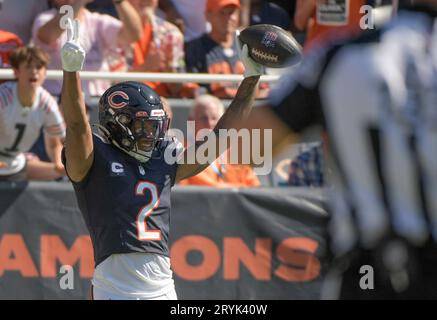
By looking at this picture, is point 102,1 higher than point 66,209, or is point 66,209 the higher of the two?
point 102,1

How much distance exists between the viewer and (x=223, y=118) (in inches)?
207

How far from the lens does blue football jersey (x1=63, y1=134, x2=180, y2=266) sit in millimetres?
5137

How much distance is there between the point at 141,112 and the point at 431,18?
2795mm

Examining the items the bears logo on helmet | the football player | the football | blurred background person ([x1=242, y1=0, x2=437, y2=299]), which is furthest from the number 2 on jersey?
blurred background person ([x1=242, y1=0, x2=437, y2=299])

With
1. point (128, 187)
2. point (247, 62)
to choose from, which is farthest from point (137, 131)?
point (247, 62)

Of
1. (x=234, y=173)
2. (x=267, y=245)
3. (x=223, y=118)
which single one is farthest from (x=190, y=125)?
(x=223, y=118)

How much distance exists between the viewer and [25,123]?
748 centimetres

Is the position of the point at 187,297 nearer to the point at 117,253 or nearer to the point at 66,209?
the point at 66,209

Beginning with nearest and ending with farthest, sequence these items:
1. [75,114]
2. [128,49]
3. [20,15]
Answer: [75,114] → [20,15] → [128,49]

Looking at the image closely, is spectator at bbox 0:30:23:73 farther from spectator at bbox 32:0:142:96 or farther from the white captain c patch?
the white captain c patch

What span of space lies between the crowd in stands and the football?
2429mm

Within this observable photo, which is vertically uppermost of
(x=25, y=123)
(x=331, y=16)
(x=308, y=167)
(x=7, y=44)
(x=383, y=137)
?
(x=383, y=137)

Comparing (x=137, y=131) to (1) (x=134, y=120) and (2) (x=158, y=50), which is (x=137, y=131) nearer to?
(1) (x=134, y=120)

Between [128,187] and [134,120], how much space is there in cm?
35
